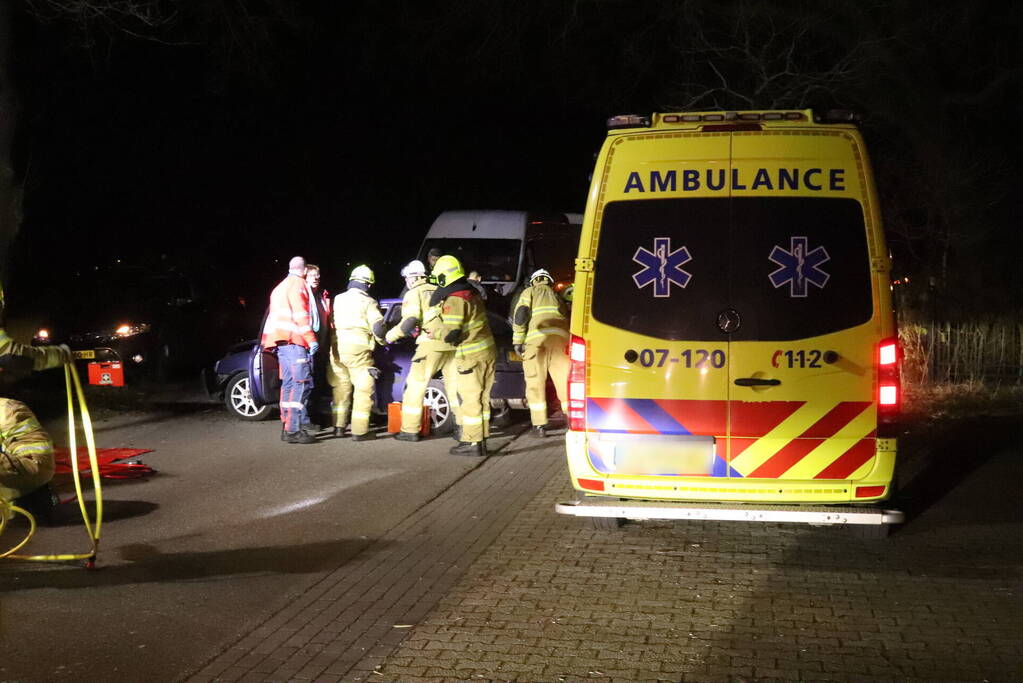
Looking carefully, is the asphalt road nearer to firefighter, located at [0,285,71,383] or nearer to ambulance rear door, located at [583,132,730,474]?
firefighter, located at [0,285,71,383]

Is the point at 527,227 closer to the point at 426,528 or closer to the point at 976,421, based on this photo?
the point at 976,421

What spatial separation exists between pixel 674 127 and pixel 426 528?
314cm

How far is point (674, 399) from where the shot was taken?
648cm

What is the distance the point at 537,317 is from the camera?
11414mm

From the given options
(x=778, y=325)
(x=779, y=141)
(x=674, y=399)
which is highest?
(x=779, y=141)

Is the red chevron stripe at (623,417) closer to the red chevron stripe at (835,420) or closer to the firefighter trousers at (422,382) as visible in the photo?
the red chevron stripe at (835,420)

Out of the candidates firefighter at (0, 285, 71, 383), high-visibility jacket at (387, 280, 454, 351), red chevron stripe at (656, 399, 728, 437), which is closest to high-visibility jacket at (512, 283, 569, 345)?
high-visibility jacket at (387, 280, 454, 351)

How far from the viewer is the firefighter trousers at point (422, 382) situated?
10.7 m

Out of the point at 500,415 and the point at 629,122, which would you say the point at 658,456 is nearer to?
the point at 629,122

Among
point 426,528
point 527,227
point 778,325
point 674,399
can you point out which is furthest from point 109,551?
point 527,227

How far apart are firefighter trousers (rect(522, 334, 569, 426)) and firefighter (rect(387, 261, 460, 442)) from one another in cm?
91

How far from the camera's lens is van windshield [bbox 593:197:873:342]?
632 centimetres

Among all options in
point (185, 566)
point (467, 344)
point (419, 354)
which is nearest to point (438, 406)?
point (419, 354)

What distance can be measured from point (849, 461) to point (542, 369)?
532 cm
